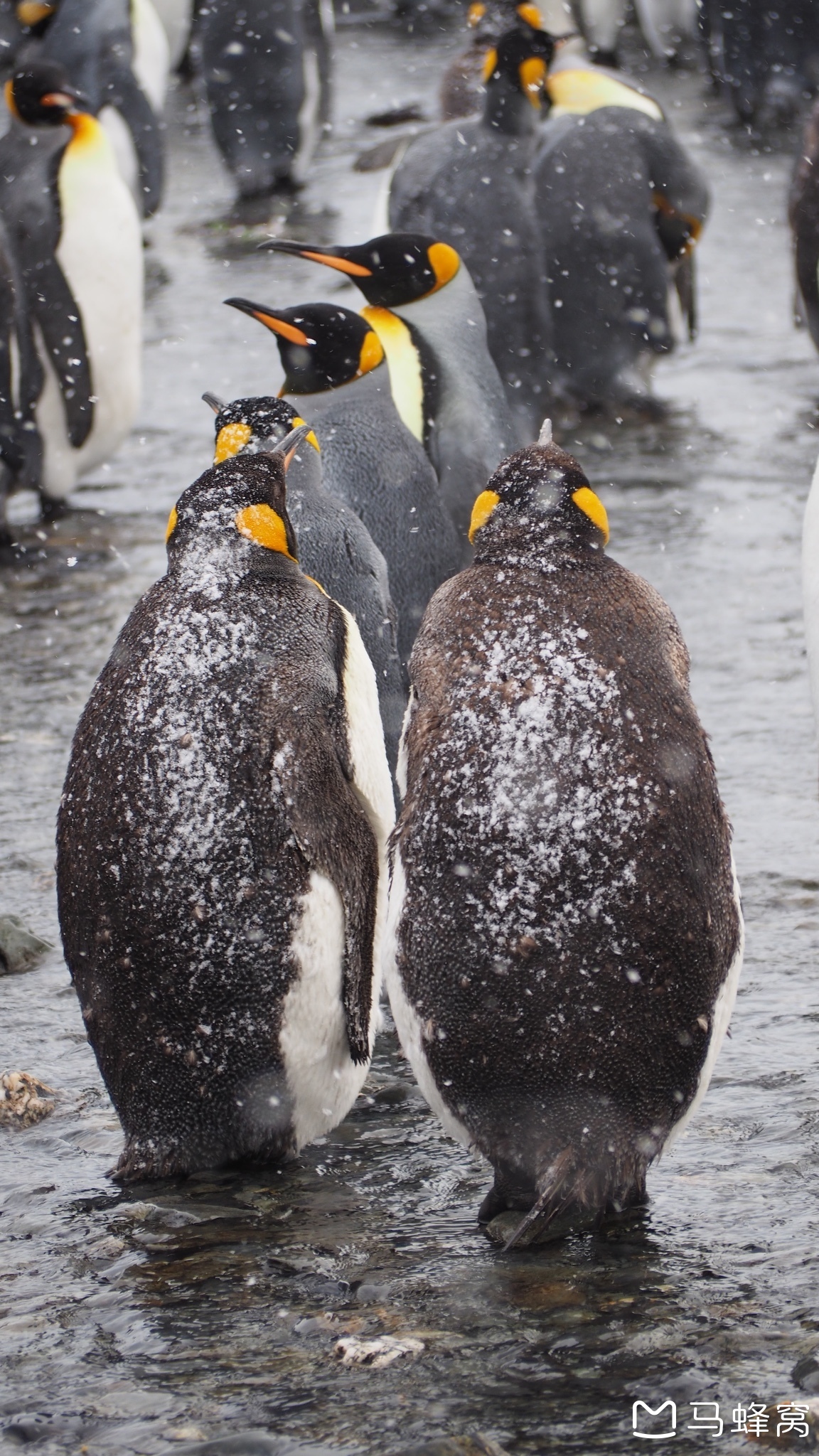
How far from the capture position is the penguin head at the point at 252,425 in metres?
3.13

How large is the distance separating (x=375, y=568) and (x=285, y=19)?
8917 millimetres

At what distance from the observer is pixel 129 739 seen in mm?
2703

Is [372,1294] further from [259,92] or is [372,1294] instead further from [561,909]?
[259,92]

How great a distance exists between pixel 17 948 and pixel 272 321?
4.37 ft

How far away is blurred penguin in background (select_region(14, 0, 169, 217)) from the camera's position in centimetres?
1020

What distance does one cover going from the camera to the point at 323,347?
159 inches

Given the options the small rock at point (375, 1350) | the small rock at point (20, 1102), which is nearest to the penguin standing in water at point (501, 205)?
the small rock at point (20, 1102)

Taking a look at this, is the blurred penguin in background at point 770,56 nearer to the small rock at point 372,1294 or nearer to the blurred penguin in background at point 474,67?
the blurred penguin in background at point 474,67

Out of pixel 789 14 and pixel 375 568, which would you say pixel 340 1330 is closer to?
pixel 375 568

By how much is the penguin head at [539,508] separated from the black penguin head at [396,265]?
1872 mm

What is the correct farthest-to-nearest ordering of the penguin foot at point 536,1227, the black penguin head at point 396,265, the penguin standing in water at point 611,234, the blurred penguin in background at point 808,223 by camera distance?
the penguin standing in water at point 611,234
the blurred penguin in background at point 808,223
the black penguin head at point 396,265
the penguin foot at point 536,1227

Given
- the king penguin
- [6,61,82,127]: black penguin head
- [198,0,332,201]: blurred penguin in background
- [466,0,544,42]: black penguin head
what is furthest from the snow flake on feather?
[198,0,332,201]: blurred penguin in background

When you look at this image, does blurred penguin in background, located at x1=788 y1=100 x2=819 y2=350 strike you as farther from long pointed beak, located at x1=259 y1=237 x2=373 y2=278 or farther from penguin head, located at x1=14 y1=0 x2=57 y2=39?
penguin head, located at x1=14 y1=0 x2=57 y2=39

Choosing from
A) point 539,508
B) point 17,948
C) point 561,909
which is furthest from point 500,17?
point 561,909
